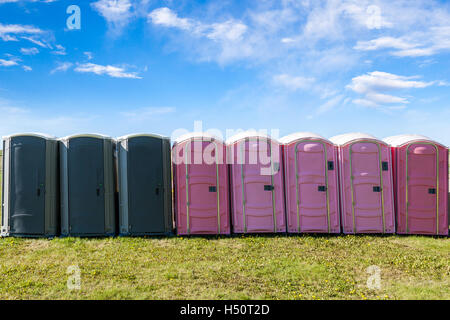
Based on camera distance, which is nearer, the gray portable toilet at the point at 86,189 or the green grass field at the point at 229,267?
the green grass field at the point at 229,267

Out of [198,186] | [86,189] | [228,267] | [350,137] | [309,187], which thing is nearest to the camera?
[228,267]

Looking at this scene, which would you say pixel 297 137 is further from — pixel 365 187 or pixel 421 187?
pixel 421 187

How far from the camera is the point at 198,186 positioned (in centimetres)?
748

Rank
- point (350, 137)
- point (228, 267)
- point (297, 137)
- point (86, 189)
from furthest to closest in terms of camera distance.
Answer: point (350, 137), point (297, 137), point (86, 189), point (228, 267)

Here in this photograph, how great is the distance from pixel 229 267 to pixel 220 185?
245cm

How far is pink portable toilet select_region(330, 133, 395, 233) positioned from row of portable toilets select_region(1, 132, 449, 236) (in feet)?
0.08

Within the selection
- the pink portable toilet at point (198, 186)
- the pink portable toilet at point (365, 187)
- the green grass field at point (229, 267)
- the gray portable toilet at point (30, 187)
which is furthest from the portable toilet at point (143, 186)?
the pink portable toilet at point (365, 187)

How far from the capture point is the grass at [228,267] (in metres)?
4.55

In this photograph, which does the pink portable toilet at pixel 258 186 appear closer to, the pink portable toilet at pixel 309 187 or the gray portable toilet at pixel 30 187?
the pink portable toilet at pixel 309 187

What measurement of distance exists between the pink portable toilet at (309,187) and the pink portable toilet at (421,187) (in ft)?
→ 5.63

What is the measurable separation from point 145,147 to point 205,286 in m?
3.84

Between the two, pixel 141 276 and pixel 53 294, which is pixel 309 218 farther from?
pixel 53 294

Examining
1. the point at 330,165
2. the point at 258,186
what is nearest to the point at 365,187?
the point at 330,165
